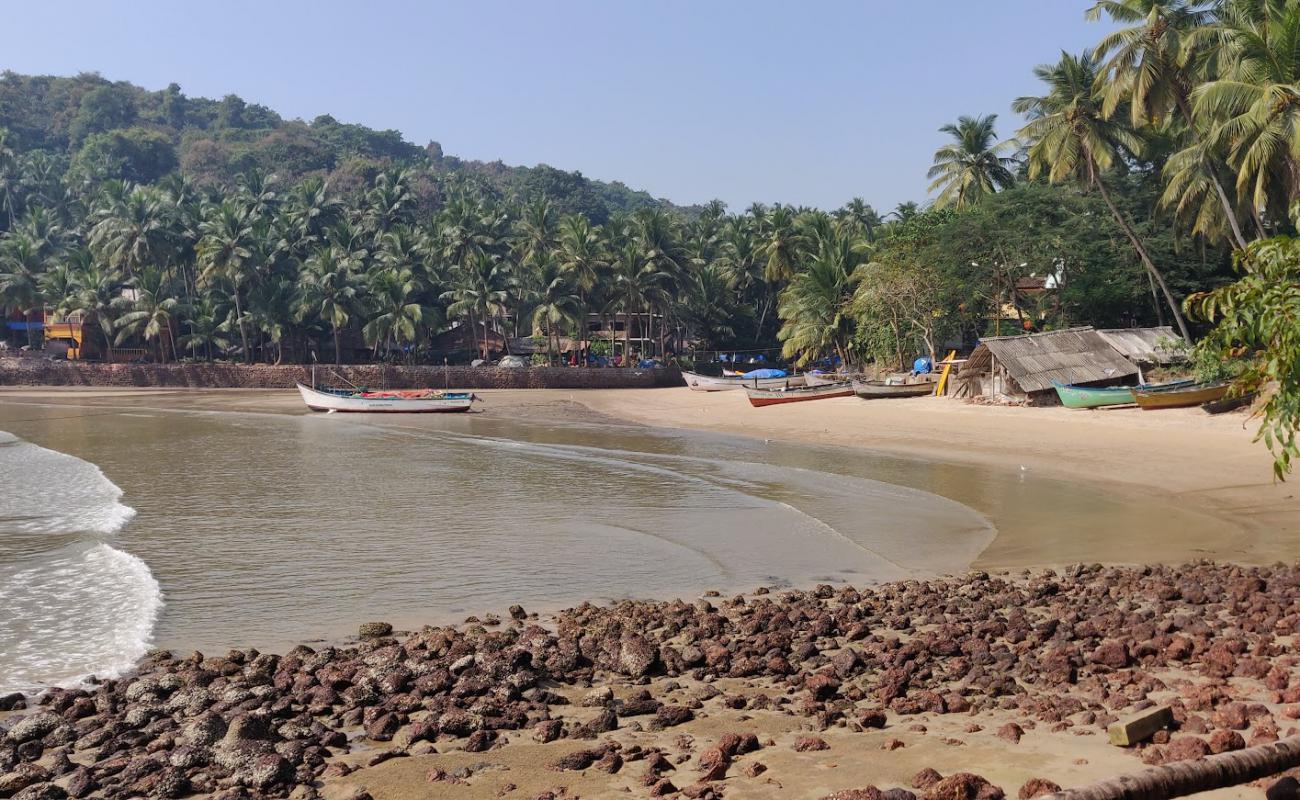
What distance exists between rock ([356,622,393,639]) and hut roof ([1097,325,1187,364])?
28.1 metres

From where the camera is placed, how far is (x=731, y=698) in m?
7.53

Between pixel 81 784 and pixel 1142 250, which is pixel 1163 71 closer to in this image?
pixel 1142 250

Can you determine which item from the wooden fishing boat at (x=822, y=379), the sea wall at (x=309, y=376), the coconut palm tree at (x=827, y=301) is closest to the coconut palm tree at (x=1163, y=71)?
the wooden fishing boat at (x=822, y=379)

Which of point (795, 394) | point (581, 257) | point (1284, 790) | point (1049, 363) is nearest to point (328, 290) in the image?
point (581, 257)

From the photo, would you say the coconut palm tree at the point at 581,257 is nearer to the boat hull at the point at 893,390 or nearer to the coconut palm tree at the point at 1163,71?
the boat hull at the point at 893,390

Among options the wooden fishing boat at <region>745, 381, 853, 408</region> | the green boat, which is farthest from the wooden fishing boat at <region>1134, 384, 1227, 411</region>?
the wooden fishing boat at <region>745, 381, 853, 408</region>

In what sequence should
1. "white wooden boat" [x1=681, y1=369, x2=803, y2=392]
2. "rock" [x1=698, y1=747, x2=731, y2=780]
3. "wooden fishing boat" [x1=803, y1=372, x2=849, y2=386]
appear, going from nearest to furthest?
"rock" [x1=698, y1=747, x2=731, y2=780] → "wooden fishing boat" [x1=803, y1=372, x2=849, y2=386] → "white wooden boat" [x1=681, y1=369, x2=803, y2=392]

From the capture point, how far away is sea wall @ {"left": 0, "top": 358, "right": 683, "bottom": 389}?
191 feet

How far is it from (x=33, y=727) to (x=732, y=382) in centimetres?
4750

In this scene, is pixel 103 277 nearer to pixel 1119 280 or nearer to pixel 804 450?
pixel 804 450

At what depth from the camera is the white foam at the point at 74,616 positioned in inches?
367

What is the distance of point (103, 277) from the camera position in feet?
216

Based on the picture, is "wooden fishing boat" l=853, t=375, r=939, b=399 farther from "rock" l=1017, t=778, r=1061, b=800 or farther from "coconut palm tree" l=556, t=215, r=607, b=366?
"rock" l=1017, t=778, r=1061, b=800

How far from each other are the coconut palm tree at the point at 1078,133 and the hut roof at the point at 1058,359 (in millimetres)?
2883
